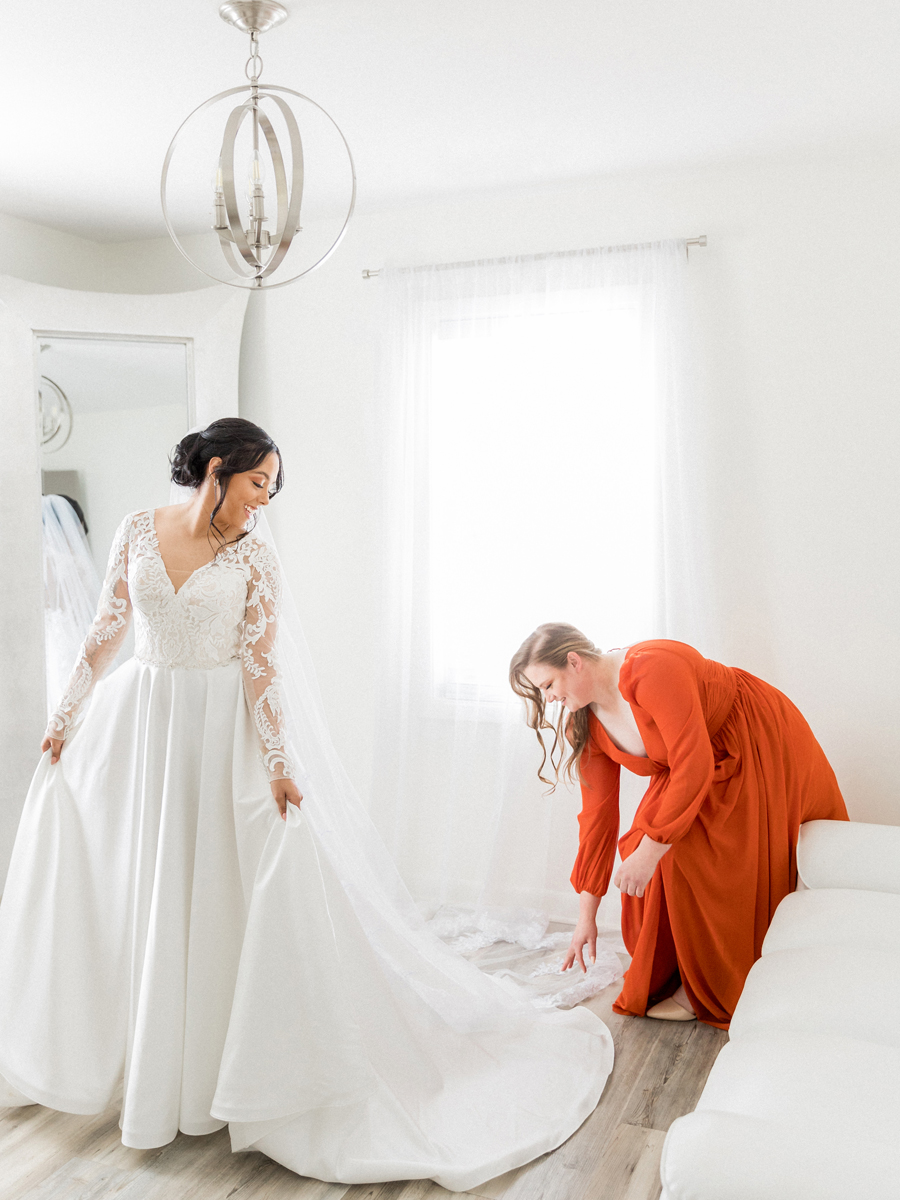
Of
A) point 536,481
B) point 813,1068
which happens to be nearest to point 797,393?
point 536,481

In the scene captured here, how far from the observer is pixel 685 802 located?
8.36 feet

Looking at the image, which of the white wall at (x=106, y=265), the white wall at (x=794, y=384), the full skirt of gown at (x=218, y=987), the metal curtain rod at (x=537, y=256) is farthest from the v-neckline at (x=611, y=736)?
the white wall at (x=106, y=265)

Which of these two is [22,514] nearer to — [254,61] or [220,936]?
[254,61]

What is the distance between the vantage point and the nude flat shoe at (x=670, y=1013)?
2.74 metres

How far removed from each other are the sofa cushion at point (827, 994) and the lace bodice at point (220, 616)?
1.09m

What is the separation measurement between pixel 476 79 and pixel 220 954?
2231 mm

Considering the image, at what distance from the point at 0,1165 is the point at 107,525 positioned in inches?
86.0

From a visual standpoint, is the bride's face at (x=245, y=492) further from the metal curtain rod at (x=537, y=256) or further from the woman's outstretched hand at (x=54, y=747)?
the metal curtain rod at (x=537, y=256)

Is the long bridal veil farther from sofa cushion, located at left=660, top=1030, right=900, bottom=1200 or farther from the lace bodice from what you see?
sofa cushion, located at left=660, top=1030, right=900, bottom=1200

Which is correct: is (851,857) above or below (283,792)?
below

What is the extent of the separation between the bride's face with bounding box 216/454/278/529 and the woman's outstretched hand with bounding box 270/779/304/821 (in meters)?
0.62

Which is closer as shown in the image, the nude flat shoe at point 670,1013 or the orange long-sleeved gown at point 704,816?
the orange long-sleeved gown at point 704,816

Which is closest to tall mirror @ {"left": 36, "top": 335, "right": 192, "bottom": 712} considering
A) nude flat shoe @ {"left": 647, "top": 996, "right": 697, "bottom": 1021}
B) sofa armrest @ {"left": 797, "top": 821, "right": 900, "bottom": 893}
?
nude flat shoe @ {"left": 647, "top": 996, "right": 697, "bottom": 1021}

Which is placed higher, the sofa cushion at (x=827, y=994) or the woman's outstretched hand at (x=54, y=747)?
the woman's outstretched hand at (x=54, y=747)
